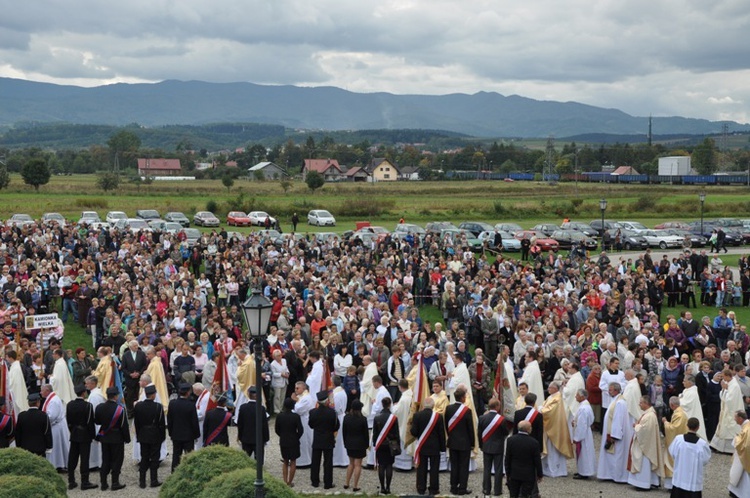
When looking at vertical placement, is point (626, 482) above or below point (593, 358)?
below

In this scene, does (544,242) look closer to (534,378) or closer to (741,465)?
(534,378)

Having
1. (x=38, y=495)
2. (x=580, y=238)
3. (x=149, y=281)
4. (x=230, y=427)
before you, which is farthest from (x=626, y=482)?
(x=580, y=238)

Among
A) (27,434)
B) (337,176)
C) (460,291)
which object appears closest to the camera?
(27,434)

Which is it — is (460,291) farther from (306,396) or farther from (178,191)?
(178,191)

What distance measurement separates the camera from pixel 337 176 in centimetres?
13575

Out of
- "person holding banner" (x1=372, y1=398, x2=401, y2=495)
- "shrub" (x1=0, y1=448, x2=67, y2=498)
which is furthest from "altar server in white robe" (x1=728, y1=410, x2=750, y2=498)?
"shrub" (x1=0, y1=448, x2=67, y2=498)

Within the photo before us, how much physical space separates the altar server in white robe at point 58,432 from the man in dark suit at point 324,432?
12.9ft

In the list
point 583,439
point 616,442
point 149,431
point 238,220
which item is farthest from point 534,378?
point 238,220

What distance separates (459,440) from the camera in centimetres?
1198

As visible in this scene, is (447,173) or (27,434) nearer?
(27,434)

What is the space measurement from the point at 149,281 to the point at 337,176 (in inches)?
4508

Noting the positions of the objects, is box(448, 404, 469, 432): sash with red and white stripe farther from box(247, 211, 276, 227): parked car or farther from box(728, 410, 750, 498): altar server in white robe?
box(247, 211, 276, 227): parked car

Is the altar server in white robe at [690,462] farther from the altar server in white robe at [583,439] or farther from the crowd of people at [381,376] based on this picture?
the altar server in white robe at [583,439]

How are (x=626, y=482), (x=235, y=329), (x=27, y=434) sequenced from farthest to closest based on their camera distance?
(x=235, y=329)
(x=626, y=482)
(x=27, y=434)
